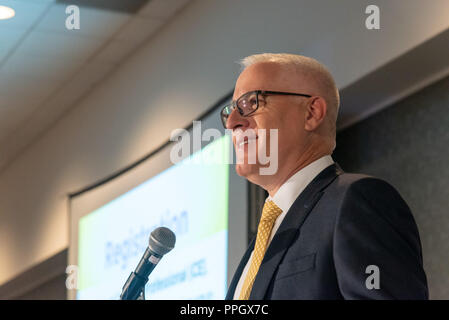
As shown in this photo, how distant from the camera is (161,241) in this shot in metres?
1.36

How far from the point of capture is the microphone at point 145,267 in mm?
1312

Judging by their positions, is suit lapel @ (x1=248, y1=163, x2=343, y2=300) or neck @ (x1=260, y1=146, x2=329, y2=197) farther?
neck @ (x1=260, y1=146, x2=329, y2=197)

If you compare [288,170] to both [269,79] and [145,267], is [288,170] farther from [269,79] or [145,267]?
[145,267]

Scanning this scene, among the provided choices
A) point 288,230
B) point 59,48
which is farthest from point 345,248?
point 59,48

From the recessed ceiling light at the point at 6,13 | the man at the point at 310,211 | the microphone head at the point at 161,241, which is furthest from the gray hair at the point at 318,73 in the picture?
the recessed ceiling light at the point at 6,13

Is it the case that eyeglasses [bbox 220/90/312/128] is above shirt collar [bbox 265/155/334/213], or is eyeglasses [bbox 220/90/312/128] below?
above

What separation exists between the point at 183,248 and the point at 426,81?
1322 millimetres

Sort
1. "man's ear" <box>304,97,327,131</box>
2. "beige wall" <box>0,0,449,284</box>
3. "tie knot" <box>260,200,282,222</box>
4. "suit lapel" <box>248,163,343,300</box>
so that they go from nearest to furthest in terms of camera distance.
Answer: "suit lapel" <box>248,163,343,300</box> < "tie knot" <box>260,200,282,222</box> < "man's ear" <box>304,97,327,131</box> < "beige wall" <box>0,0,449,284</box>

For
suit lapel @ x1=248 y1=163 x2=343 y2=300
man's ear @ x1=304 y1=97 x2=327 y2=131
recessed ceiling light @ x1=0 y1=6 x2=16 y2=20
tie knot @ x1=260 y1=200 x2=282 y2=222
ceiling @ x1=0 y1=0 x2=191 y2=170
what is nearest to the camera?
suit lapel @ x1=248 y1=163 x2=343 y2=300

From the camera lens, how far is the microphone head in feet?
4.38

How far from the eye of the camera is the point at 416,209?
3.06 meters

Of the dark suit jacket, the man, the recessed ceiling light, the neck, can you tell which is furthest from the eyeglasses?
the recessed ceiling light

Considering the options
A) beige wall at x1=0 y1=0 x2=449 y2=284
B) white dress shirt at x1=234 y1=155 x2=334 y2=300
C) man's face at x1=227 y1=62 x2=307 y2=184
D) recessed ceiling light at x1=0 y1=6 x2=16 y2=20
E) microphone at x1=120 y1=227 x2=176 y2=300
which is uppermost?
recessed ceiling light at x1=0 y1=6 x2=16 y2=20

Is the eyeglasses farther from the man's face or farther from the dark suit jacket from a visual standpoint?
the dark suit jacket
